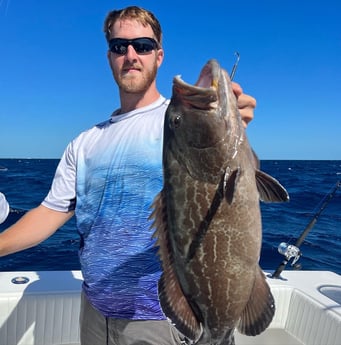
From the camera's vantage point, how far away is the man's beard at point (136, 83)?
271 centimetres

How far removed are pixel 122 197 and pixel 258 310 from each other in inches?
43.6

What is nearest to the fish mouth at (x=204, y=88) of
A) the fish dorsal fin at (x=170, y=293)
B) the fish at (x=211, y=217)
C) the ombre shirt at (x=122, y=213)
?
the fish at (x=211, y=217)

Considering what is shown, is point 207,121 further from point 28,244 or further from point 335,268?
point 335,268

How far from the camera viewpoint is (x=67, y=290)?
13.7 feet

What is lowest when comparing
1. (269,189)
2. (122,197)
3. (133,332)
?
(133,332)

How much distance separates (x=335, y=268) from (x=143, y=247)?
7.59 m

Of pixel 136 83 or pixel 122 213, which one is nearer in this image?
pixel 122 213

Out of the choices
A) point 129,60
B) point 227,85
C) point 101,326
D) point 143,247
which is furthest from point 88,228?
point 227,85

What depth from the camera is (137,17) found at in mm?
2740

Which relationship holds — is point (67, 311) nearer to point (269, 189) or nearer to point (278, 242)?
point (269, 189)

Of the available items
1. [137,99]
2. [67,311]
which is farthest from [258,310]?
[67,311]

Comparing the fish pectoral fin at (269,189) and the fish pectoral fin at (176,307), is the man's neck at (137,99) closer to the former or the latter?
the fish pectoral fin at (269,189)

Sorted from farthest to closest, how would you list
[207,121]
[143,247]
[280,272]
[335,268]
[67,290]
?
1. [335,268]
2. [280,272]
3. [67,290]
4. [143,247]
5. [207,121]

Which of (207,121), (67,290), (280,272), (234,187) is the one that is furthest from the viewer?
(280,272)
